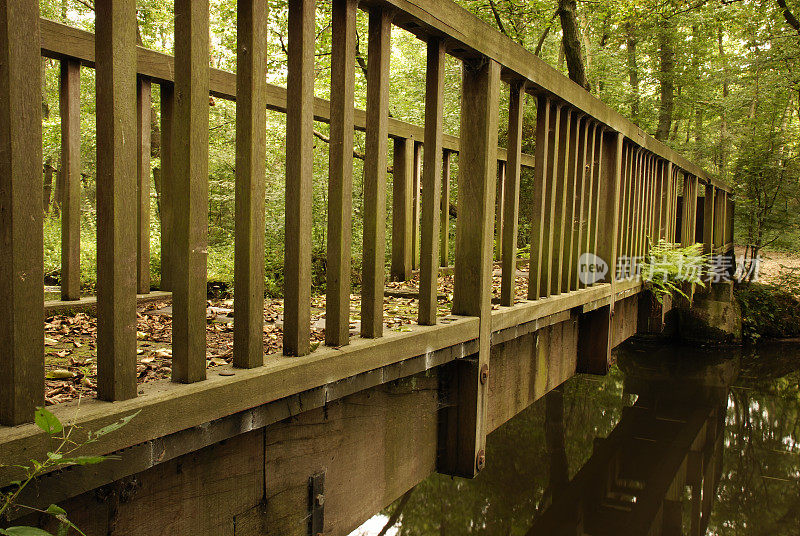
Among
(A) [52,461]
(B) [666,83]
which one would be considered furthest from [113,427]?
(B) [666,83]

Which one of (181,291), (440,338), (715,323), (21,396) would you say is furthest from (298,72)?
(715,323)

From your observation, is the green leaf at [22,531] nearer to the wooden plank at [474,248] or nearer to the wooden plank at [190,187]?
the wooden plank at [190,187]

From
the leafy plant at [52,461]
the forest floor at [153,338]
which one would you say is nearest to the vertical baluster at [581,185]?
the forest floor at [153,338]

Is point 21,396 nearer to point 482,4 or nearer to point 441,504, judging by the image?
point 441,504

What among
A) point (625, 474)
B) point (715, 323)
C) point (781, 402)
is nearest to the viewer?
point (625, 474)

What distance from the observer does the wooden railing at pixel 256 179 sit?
49.3 inches

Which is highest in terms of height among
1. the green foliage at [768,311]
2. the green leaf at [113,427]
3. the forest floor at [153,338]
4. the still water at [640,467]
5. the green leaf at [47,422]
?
the green leaf at [47,422]

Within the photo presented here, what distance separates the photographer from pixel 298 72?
6.11 feet

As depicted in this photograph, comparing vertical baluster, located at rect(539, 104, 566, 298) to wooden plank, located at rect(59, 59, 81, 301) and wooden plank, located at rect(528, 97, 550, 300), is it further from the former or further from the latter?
wooden plank, located at rect(59, 59, 81, 301)

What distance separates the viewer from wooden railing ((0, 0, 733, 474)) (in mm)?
1253

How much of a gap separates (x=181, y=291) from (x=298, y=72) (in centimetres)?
75

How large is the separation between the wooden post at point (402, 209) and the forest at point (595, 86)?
195 centimetres

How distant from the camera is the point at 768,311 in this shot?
15453 mm

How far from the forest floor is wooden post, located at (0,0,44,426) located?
36cm
